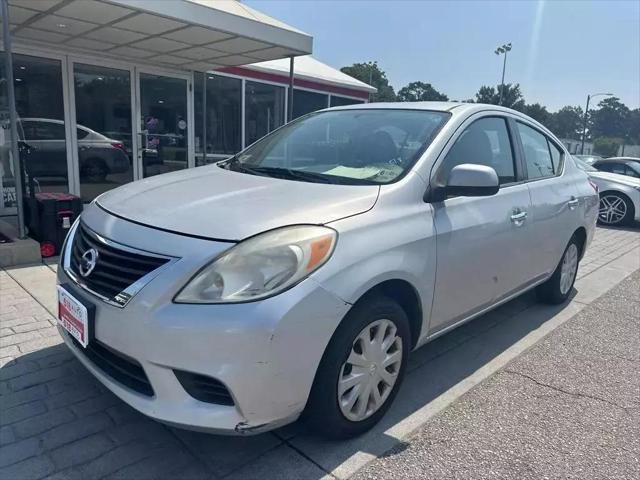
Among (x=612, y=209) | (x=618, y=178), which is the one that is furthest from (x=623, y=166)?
(x=612, y=209)

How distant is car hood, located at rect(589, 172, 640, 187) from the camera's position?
35.1ft

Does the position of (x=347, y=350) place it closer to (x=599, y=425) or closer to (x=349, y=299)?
(x=349, y=299)

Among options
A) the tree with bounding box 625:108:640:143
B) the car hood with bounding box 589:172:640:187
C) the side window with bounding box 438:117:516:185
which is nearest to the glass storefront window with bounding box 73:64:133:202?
the side window with bounding box 438:117:516:185

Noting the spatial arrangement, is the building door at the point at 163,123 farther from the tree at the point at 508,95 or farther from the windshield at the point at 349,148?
the tree at the point at 508,95

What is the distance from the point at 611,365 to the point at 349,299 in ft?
8.22

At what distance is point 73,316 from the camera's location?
235cm

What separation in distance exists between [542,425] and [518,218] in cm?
138

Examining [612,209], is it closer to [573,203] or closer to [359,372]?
[573,203]

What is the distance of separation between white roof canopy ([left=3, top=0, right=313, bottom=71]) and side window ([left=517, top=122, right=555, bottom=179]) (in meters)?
3.58

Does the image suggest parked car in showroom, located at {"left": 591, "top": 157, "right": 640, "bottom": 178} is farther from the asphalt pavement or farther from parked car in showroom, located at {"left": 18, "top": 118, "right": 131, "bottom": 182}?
parked car in showroom, located at {"left": 18, "top": 118, "right": 131, "bottom": 182}

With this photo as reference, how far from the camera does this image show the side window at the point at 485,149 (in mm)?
3037

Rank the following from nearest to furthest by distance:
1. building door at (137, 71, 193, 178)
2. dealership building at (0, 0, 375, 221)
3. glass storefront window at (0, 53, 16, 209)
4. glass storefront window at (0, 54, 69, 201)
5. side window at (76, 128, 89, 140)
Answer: dealership building at (0, 0, 375, 221), glass storefront window at (0, 53, 16, 209), glass storefront window at (0, 54, 69, 201), side window at (76, 128, 89, 140), building door at (137, 71, 193, 178)

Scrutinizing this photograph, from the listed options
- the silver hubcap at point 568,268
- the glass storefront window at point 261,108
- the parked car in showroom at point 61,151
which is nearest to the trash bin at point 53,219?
the parked car in showroom at point 61,151

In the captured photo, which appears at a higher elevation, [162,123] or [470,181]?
[162,123]
